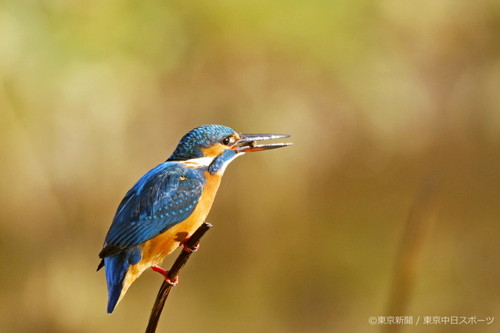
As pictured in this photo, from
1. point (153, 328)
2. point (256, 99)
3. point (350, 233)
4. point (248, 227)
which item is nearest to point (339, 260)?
point (350, 233)

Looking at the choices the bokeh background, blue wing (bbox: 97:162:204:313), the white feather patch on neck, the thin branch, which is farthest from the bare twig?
the bokeh background

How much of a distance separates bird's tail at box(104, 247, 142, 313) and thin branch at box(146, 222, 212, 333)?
0.26 feet

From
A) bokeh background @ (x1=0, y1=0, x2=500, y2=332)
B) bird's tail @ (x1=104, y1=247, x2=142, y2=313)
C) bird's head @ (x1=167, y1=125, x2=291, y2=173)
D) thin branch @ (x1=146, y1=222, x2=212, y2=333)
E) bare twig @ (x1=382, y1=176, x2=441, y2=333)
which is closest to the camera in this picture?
bare twig @ (x1=382, y1=176, x2=441, y2=333)

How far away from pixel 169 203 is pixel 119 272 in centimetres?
20

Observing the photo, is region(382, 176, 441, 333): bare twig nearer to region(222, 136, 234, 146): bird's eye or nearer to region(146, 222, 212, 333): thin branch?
region(146, 222, 212, 333): thin branch

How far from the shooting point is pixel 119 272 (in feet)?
4.84

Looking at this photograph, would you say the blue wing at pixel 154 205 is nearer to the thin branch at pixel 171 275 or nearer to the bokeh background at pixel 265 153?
the thin branch at pixel 171 275

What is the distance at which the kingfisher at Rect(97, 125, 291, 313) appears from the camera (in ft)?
4.80

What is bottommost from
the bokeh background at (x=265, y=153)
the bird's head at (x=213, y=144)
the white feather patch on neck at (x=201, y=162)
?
the bokeh background at (x=265, y=153)

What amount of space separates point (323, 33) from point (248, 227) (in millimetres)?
1371

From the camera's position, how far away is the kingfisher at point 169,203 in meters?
1.46

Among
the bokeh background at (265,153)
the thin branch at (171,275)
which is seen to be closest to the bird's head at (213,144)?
the thin branch at (171,275)

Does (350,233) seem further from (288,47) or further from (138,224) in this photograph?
(138,224)

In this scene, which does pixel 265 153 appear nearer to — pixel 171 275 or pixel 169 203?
pixel 169 203
